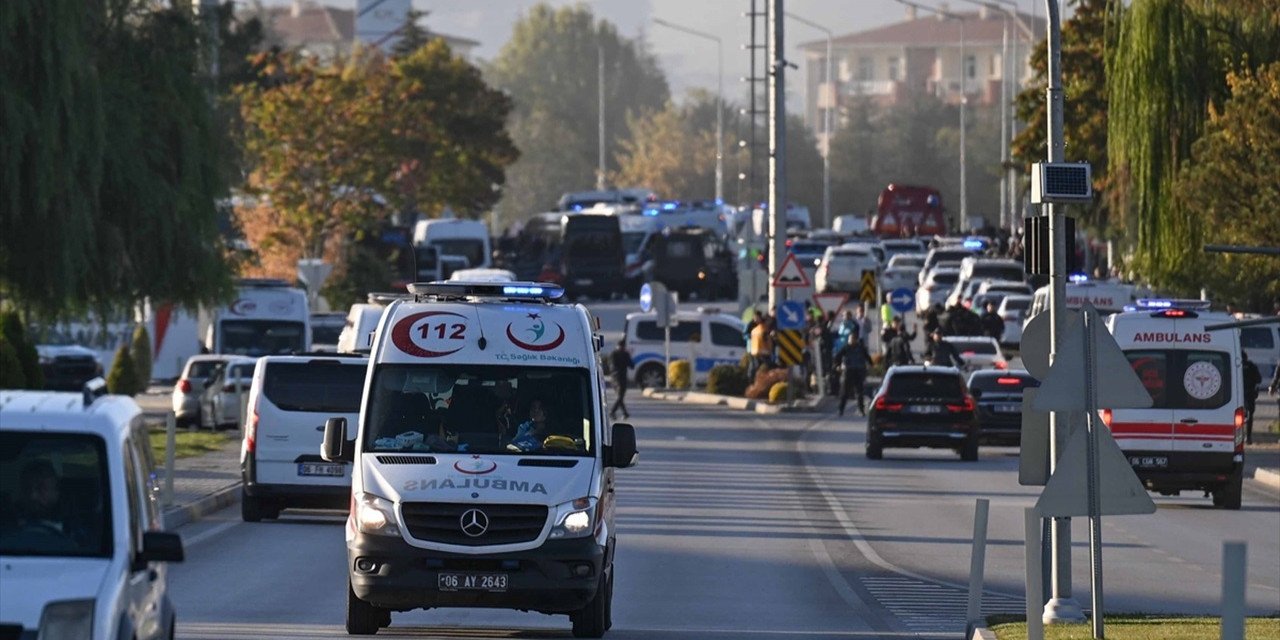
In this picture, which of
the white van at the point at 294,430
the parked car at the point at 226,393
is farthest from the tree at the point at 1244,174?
the white van at the point at 294,430

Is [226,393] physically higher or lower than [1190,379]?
lower

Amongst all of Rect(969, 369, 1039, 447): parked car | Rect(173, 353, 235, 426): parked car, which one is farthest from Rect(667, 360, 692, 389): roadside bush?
Rect(969, 369, 1039, 447): parked car

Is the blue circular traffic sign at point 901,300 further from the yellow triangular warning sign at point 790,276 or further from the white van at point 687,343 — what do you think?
the yellow triangular warning sign at point 790,276

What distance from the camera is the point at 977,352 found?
47.8m

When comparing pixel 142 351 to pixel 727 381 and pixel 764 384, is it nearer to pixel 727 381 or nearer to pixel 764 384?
pixel 727 381

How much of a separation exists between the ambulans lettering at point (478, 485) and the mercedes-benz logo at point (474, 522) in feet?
0.52

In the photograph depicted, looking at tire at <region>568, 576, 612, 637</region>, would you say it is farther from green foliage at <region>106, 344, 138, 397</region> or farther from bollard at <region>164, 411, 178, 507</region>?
green foliage at <region>106, 344, 138, 397</region>

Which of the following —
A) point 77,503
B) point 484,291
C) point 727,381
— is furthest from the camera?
point 727,381

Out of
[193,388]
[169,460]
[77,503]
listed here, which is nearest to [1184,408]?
[169,460]

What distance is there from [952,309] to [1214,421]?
1133 inches

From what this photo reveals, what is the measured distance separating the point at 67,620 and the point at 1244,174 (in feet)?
101

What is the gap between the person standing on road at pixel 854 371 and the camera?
45125mm

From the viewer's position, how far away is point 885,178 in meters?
156

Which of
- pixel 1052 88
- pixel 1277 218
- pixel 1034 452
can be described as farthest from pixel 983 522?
pixel 1277 218
